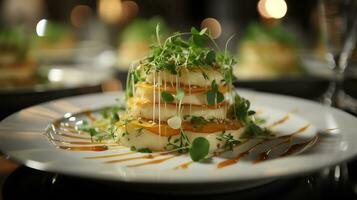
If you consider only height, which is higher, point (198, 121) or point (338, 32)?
point (338, 32)

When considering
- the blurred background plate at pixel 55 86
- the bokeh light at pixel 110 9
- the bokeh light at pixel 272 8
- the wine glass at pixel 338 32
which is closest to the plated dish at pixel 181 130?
the blurred background plate at pixel 55 86

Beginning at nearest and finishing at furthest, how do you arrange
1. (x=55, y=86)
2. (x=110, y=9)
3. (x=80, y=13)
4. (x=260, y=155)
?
(x=260, y=155), (x=55, y=86), (x=110, y=9), (x=80, y=13)

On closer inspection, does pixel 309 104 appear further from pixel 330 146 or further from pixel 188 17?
pixel 188 17

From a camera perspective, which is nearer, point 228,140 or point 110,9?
point 228,140

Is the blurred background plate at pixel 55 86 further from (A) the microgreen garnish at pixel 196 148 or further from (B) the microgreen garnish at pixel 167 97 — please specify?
(A) the microgreen garnish at pixel 196 148

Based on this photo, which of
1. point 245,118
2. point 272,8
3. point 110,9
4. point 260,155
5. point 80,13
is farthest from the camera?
point 80,13

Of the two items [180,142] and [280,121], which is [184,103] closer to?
[180,142]

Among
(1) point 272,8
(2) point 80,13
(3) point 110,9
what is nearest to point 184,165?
(1) point 272,8

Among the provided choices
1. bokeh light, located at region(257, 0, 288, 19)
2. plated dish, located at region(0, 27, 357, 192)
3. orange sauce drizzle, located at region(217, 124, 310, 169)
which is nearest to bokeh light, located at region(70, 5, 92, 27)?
bokeh light, located at region(257, 0, 288, 19)
